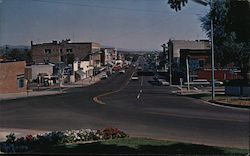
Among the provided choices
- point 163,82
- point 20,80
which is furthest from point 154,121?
point 163,82

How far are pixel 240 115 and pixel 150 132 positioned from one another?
3.46m

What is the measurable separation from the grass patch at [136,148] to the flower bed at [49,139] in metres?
0.36

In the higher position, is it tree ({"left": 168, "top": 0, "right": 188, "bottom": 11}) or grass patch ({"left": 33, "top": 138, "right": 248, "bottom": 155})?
tree ({"left": 168, "top": 0, "right": 188, "bottom": 11})

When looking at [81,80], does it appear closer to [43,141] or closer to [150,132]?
[150,132]

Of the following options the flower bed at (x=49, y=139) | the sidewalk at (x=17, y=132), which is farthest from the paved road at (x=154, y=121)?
the flower bed at (x=49, y=139)

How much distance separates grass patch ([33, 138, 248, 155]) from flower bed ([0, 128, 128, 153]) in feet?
1.18

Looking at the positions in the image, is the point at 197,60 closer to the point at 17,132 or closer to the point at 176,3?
the point at 17,132

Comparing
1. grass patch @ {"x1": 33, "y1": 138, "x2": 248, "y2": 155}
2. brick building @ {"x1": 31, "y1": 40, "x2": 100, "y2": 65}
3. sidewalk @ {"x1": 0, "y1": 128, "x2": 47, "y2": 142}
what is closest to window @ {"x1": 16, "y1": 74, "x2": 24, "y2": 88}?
sidewalk @ {"x1": 0, "y1": 128, "x2": 47, "y2": 142}

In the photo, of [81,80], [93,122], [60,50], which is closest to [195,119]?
[93,122]

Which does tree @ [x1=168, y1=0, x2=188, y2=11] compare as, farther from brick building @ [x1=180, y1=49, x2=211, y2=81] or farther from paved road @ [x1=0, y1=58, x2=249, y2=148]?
brick building @ [x1=180, y1=49, x2=211, y2=81]

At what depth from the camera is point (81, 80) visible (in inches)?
2434

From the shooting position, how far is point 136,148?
41.0 ft

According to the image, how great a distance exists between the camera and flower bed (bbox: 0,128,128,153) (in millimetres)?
12367

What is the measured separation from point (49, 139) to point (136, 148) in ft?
7.97
